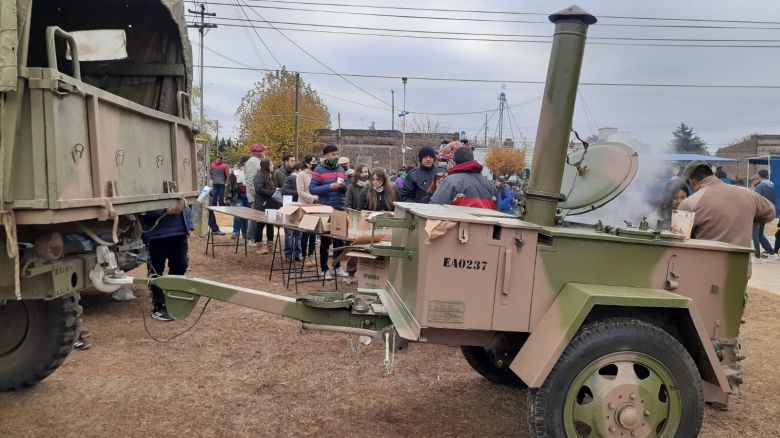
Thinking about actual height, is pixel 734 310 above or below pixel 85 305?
above

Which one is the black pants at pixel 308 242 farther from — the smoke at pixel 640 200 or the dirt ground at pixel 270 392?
the smoke at pixel 640 200

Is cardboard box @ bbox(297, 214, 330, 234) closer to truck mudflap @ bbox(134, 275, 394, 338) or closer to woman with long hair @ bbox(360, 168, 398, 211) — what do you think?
woman with long hair @ bbox(360, 168, 398, 211)

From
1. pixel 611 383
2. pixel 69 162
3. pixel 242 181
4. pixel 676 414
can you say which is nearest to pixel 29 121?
pixel 69 162

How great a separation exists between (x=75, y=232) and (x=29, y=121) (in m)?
1.04

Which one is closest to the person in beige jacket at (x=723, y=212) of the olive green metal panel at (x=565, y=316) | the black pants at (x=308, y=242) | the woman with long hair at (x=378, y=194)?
the olive green metal panel at (x=565, y=316)

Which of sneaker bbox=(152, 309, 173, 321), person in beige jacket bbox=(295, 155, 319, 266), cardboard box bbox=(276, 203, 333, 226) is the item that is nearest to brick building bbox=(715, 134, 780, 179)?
person in beige jacket bbox=(295, 155, 319, 266)

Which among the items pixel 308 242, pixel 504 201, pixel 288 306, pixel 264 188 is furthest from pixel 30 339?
pixel 504 201

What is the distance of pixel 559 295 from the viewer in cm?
326

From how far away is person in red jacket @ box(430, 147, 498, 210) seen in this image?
18.2 feet

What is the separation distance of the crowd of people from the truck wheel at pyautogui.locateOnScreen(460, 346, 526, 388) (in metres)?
1.46

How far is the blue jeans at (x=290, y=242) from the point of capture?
9.56m

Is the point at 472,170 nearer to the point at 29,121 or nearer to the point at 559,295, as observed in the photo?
the point at 559,295

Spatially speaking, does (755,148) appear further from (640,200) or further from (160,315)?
(160,315)

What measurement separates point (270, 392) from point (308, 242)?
5982mm
